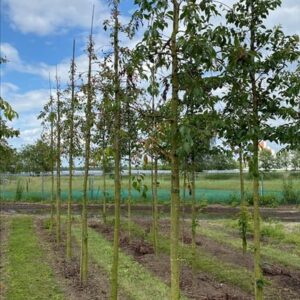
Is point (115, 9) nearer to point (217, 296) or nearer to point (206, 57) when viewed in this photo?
point (206, 57)

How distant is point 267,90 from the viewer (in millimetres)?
5438

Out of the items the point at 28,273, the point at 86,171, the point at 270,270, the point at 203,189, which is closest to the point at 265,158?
the point at 270,270

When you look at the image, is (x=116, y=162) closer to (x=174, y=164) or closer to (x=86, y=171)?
(x=174, y=164)

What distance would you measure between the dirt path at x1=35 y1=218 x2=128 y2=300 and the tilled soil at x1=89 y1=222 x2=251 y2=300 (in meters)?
1.14

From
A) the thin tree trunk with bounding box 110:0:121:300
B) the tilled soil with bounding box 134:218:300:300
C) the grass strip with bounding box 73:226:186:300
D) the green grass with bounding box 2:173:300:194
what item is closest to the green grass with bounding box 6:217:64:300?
the grass strip with bounding box 73:226:186:300

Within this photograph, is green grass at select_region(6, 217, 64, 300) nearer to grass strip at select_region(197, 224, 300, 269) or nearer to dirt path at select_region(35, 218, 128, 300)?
dirt path at select_region(35, 218, 128, 300)

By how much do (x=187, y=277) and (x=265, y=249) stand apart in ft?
13.6

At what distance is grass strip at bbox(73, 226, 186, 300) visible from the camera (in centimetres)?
771

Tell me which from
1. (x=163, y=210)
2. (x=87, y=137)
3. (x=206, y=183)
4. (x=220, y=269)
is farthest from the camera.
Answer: (x=206, y=183)

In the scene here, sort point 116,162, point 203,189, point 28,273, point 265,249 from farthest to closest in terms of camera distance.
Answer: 1. point 203,189
2. point 265,249
3. point 28,273
4. point 116,162

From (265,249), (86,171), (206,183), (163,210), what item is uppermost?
(86,171)

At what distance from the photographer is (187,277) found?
8.85 metres

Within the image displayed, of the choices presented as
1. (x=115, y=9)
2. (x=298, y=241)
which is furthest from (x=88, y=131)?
(x=298, y=241)

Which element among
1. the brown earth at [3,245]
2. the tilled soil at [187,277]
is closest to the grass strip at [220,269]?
the tilled soil at [187,277]
